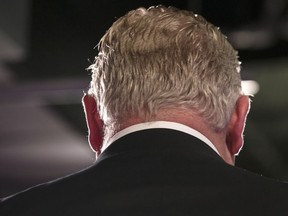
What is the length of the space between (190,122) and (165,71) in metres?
0.08

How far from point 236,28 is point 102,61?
269cm

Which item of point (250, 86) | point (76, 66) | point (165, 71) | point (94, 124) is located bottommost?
point (250, 86)

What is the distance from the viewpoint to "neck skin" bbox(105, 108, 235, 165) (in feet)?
3.74

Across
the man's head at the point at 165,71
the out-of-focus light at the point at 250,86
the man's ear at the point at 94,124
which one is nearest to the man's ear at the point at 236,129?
the man's head at the point at 165,71

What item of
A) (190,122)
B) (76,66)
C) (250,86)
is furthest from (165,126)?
(250,86)

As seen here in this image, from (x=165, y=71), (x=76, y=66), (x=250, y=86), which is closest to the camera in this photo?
(x=165, y=71)

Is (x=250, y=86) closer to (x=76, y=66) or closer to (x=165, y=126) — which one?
(x=76, y=66)

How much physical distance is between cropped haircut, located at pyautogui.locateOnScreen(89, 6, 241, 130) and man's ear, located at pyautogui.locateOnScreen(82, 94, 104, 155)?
23mm

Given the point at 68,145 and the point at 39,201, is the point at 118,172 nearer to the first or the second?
the point at 39,201

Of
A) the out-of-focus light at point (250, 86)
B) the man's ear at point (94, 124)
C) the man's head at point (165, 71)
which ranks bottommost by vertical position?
the out-of-focus light at point (250, 86)

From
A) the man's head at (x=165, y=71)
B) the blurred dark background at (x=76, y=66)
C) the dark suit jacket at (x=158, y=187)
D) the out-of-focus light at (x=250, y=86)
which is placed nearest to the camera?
the dark suit jacket at (x=158, y=187)

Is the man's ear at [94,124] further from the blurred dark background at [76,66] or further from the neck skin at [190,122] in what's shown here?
the blurred dark background at [76,66]

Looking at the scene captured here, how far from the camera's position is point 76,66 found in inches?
165

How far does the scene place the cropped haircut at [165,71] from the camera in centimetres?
116
